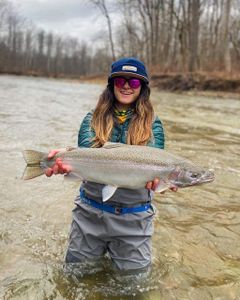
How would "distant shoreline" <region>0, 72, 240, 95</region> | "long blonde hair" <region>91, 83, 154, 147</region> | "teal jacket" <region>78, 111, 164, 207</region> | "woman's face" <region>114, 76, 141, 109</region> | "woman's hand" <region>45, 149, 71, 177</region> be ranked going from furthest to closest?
1. "distant shoreline" <region>0, 72, 240, 95</region>
2. "woman's face" <region>114, 76, 141, 109</region>
3. "long blonde hair" <region>91, 83, 154, 147</region>
4. "teal jacket" <region>78, 111, 164, 207</region>
5. "woman's hand" <region>45, 149, 71, 177</region>

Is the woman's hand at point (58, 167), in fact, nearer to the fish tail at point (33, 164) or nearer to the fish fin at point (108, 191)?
the fish tail at point (33, 164)

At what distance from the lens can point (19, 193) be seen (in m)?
6.38

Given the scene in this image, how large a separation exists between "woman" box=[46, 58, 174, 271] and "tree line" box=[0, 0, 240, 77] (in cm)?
2641

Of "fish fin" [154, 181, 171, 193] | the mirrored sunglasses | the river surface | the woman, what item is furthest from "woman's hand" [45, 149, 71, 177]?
the river surface

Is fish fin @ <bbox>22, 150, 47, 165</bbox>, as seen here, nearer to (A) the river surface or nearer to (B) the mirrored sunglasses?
(B) the mirrored sunglasses

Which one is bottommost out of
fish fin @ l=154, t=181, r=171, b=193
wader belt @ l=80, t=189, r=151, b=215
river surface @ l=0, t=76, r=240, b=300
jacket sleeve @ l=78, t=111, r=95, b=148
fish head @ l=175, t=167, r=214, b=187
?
river surface @ l=0, t=76, r=240, b=300

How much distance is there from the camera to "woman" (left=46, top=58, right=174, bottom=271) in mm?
3736

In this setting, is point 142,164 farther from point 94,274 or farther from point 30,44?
point 30,44

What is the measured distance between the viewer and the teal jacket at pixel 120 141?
12.2 feet

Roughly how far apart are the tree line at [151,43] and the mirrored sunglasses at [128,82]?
26407 mm

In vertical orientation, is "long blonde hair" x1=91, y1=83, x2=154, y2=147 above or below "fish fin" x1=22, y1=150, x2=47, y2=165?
above

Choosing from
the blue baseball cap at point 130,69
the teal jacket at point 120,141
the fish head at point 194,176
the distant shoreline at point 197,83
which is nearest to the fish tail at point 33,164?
the teal jacket at point 120,141

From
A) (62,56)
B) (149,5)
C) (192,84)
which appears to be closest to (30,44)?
(62,56)

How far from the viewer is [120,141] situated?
3.91 metres
